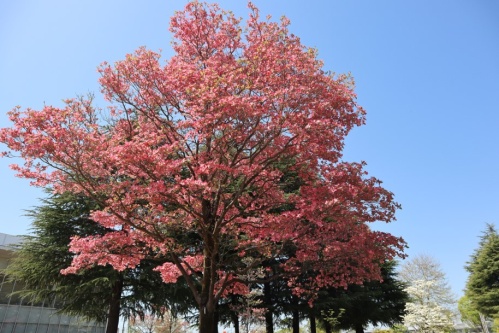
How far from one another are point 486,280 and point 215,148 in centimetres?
3291

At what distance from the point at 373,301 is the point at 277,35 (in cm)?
2002

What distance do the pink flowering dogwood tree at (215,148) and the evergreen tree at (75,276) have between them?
24.5 feet

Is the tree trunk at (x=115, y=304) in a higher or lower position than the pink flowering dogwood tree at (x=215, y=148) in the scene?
lower

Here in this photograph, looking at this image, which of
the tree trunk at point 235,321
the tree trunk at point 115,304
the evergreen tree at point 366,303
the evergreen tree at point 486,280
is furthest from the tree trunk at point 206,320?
the evergreen tree at point 486,280

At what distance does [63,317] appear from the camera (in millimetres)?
24562

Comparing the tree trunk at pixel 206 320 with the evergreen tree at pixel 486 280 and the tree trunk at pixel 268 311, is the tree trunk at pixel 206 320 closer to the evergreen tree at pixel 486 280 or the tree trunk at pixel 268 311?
the tree trunk at pixel 268 311

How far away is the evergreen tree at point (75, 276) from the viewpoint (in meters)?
14.7

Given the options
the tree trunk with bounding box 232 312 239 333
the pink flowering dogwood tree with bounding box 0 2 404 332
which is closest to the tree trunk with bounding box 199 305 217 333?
the pink flowering dogwood tree with bounding box 0 2 404 332

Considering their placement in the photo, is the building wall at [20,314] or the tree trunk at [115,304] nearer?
the tree trunk at [115,304]

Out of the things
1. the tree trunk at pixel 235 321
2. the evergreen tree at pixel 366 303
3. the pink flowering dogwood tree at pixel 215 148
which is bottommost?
the tree trunk at pixel 235 321

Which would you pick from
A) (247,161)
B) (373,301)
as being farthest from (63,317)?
(247,161)

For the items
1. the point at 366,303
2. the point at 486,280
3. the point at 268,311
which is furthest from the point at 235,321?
the point at 486,280

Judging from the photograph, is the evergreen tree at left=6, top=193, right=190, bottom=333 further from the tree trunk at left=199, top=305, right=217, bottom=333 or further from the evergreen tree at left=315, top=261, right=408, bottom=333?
the evergreen tree at left=315, top=261, right=408, bottom=333

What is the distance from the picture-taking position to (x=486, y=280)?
29375 mm
